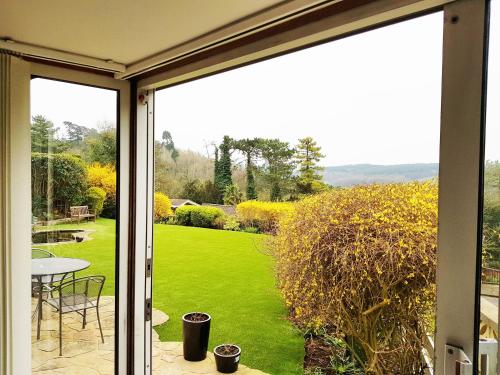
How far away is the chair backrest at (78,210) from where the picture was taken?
7.36 feet

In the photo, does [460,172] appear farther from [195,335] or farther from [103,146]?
[195,335]

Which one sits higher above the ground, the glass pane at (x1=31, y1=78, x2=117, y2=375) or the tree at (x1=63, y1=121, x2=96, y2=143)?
the tree at (x1=63, y1=121, x2=96, y2=143)

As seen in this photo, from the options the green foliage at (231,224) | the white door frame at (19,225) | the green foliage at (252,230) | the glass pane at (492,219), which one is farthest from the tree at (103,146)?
the glass pane at (492,219)

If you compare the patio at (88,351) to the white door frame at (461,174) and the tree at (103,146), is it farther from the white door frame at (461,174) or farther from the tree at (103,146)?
the white door frame at (461,174)

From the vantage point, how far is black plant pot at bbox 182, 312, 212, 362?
254 cm

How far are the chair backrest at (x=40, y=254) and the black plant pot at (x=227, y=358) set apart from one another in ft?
3.82

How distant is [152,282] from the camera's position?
2.43 metres

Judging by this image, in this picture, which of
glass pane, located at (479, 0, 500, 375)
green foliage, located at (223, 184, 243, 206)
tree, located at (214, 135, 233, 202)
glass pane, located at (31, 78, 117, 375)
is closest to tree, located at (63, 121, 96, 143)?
glass pane, located at (31, 78, 117, 375)

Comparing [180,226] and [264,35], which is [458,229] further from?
[180,226]

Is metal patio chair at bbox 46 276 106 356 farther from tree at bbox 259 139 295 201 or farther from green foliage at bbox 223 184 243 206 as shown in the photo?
tree at bbox 259 139 295 201

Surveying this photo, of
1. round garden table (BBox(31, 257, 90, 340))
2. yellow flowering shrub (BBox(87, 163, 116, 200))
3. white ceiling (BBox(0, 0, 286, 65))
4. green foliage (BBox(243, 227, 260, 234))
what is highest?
white ceiling (BBox(0, 0, 286, 65))

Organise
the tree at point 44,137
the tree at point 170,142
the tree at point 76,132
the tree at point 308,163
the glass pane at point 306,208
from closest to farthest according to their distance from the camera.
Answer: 1. the glass pane at point 306,208
2. the tree at point 308,163
3. the tree at point 44,137
4. the tree at point 76,132
5. the tree at point 170,142

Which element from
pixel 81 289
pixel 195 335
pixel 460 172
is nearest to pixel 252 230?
pixel 195 335

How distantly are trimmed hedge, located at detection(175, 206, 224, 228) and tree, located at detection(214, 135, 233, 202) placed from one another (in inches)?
3.7
